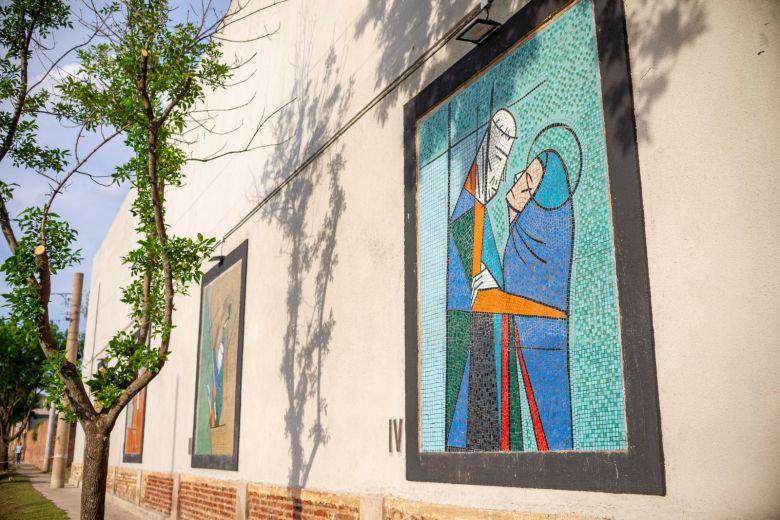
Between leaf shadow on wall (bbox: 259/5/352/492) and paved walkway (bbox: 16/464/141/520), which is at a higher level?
leaf shadow on wall (bbox: 259/5/352/492)

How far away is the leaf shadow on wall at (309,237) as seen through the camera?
21.9ft

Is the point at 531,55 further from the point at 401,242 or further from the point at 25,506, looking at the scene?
the point at 25,506

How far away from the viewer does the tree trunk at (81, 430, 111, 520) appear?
632 cm

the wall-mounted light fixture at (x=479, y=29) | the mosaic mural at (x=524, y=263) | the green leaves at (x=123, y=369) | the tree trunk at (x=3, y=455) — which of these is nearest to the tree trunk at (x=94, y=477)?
the green leaves at (x=123, y=369)

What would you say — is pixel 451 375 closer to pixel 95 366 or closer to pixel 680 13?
pixel 680 13

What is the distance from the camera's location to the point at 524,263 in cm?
396

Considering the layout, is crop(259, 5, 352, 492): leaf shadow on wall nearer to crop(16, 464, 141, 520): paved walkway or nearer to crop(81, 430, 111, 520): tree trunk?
crop(81, 430, 111, 520): tree trunk

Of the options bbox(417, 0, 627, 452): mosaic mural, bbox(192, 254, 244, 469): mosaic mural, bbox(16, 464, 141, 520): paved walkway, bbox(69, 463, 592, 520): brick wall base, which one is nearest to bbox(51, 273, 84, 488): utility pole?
bbox(16, 464, 141, 520): paved walkway

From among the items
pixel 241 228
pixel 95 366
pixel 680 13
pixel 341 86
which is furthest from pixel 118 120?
pixel 95 366

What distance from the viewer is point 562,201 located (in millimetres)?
3738

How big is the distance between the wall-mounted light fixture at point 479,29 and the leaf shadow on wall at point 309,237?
235 cm

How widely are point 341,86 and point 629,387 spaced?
4.78 meters

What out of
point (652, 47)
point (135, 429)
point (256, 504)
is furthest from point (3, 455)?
point (652, 47)

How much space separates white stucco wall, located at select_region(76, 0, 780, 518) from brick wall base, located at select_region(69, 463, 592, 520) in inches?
4.0
